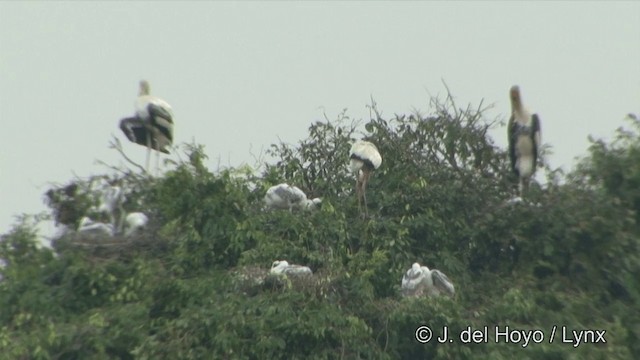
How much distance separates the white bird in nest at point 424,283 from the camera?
10977 mm

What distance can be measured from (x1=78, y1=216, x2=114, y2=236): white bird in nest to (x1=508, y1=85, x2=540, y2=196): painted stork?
2.63 meters

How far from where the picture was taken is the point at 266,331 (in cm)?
1045

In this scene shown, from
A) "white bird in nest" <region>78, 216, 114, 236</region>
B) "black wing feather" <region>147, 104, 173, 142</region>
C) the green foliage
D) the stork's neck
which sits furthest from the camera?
the stork's neck

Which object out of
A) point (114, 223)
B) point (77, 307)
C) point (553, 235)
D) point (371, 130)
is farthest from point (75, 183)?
point (553, 235)

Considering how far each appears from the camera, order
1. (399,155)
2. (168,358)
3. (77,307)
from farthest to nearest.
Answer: (399,155) → (77,307) → (168,358)

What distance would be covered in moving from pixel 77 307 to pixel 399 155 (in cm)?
264

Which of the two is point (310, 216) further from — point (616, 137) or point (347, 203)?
point (616, 137)

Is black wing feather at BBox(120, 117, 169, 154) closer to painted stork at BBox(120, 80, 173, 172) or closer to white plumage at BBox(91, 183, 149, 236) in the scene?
→ painted stork at BBox(120, 80, 173, 172)

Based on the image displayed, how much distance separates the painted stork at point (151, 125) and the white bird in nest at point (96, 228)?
4.18ft

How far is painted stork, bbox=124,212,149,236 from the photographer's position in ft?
38.3

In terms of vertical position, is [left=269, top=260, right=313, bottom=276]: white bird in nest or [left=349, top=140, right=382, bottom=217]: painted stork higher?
[left=349, top=140, right=382, bottom=217]: painted stork

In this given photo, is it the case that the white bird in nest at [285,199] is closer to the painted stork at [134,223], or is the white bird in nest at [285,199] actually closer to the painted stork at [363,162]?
the painted stork at [363,162]

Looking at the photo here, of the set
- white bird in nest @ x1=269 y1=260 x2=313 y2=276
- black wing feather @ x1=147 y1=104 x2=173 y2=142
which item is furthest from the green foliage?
black wing feather @ x1=147 y1=104 x2=173 y2=142

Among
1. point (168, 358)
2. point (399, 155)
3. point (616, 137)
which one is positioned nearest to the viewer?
point (168, 358)
